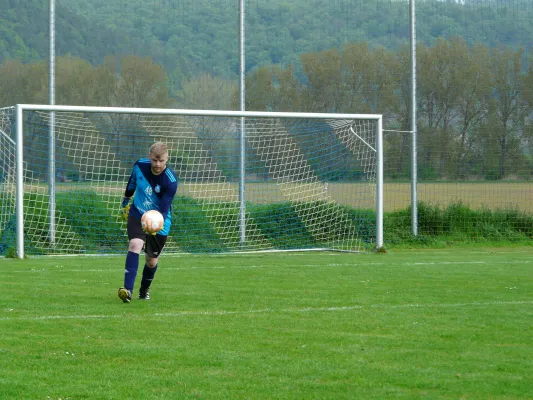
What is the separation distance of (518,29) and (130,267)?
718 inches

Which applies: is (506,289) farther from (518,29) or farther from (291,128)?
(518,29)

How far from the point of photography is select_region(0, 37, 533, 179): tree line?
68.6 feet

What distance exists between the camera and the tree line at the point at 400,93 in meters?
20.9

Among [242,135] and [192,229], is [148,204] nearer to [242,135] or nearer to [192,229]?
[192,229]

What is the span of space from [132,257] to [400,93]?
13967 mm

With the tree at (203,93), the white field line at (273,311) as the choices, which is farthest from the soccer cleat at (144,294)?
the tree at (203,93)

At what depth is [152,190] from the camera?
925 centimetres

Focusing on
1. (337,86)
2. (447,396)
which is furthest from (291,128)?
(447,396)

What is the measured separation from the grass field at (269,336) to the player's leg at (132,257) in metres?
0.13

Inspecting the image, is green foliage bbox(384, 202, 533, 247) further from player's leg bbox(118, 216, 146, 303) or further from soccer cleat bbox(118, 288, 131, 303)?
soccer cleat bbox(118, 288, 131, 303)

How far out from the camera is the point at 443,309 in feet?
28.3

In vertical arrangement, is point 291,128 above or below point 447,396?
above

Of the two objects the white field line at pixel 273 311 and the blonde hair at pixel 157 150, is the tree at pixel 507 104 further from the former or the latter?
the blonde hair at pixel 157 150

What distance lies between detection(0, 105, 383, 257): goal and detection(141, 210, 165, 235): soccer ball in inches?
301
